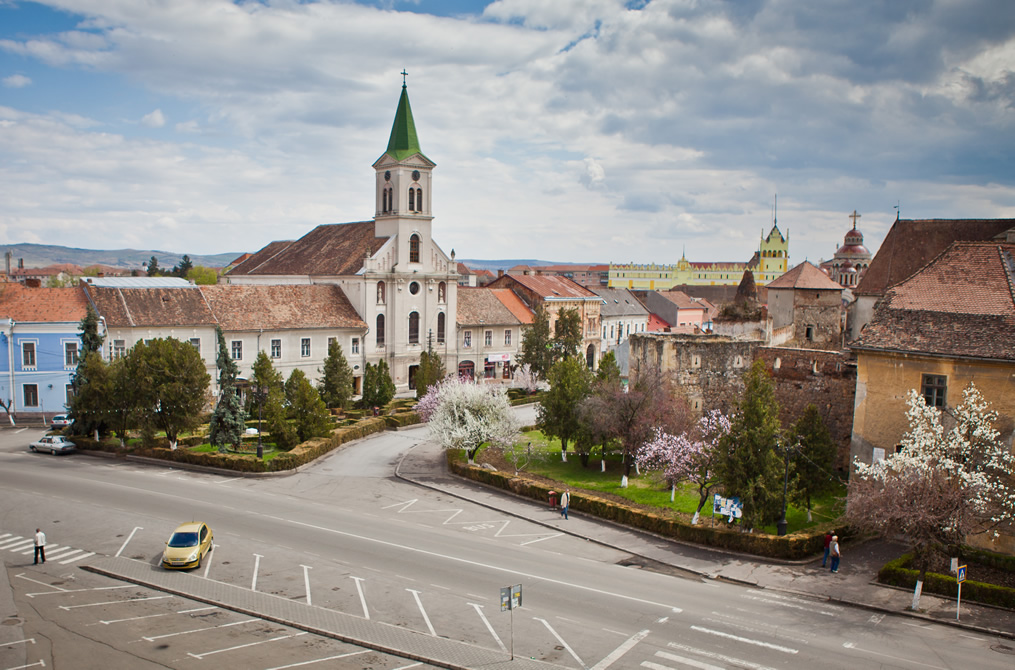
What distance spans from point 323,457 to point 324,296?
2047 cm

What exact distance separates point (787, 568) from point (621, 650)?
939 centimetres

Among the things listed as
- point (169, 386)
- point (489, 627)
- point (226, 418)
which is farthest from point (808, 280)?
point (169, 386)

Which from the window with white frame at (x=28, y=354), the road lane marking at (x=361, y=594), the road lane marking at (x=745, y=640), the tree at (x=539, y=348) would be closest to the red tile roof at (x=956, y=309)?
the road lane marking at (x=745, y=640)

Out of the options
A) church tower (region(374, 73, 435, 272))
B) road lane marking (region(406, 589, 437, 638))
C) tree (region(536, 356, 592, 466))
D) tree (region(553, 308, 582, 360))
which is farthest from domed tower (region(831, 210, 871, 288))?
road lane marking (region(406, 589, 437, 638))

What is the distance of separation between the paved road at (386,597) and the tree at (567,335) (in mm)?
31062

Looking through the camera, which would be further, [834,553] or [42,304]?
[42,304]

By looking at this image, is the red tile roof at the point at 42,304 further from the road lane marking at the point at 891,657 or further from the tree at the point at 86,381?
the road lane marking at the point at 891,657

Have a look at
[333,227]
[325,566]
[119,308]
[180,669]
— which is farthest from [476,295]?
[180,669]

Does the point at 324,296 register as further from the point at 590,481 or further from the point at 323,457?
the point at 590,481

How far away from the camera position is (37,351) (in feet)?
149

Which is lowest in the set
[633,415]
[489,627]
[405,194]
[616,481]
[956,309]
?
[489,627]

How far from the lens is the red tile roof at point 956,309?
25438 mm

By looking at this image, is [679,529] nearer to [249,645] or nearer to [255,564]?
[255,564]

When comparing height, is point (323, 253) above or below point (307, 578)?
above
